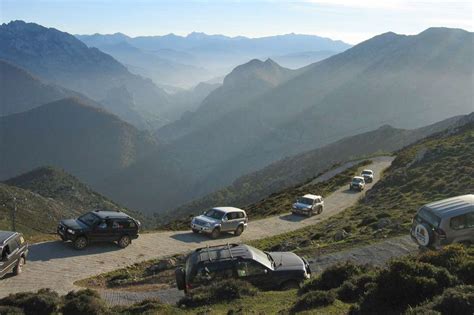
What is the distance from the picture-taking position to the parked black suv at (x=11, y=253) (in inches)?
694

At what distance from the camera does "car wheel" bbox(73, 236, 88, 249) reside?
2325 cm

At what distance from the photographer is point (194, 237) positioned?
28781mm

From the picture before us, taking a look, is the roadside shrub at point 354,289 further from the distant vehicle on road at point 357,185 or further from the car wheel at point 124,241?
the distant vehicle on road at point 357,185

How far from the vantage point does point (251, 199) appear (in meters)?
97.5

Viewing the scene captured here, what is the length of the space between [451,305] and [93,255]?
17941mm

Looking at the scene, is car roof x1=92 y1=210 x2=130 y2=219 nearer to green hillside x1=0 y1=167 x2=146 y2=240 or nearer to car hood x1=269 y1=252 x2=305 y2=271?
green hillside x1=0 y1=167 x2=146 y2=240

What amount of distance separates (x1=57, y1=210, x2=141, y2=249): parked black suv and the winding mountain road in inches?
18.2

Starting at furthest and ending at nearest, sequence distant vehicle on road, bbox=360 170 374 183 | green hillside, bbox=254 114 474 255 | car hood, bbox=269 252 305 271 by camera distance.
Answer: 1. distant vehicle on road, bbox=360 170 374 183
2. green hillside, bbox=254 114 474 255
3. car hood, bbox=269 252 305 271

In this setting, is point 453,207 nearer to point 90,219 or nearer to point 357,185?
point 90,219

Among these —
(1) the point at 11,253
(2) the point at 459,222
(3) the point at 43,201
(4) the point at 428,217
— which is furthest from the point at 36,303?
(3) the point at 43,201

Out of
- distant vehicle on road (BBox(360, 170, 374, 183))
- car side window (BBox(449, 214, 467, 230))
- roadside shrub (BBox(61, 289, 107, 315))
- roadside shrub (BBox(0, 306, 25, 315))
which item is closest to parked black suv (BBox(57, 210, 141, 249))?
roadside shrub (BBox(61, 289, 107, 315))

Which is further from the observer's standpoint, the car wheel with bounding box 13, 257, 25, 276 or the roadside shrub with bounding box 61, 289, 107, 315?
the car wheel with bounding box 13, 257, 25, 276

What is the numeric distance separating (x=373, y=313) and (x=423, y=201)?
974 inches

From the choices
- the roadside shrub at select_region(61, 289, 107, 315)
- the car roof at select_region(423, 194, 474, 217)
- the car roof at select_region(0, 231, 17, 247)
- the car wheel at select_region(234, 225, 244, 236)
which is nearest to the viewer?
the roadside shrub at select_region(61, 289, 107, 315)
